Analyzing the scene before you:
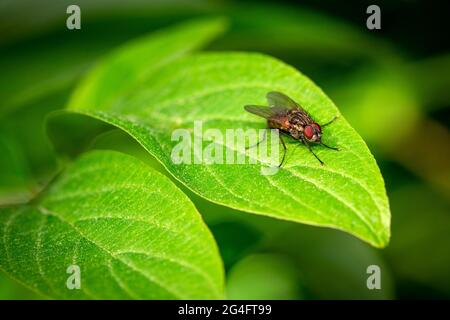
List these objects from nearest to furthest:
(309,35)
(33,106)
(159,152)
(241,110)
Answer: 1. (159,152)
2. (241,110)
3. (33,106)
4. (309,35)

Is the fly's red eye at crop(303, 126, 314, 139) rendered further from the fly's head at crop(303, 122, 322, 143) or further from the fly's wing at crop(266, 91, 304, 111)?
the fly's wing at crop(266, 91, 304, 111)

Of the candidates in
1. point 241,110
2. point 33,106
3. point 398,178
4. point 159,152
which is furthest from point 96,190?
point 398,178

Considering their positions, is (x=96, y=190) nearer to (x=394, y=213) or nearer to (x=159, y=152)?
(x=159, y=152)

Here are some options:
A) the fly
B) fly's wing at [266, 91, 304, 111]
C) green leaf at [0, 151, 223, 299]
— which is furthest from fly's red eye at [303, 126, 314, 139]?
green leaf at [0, 151, 223, 299]

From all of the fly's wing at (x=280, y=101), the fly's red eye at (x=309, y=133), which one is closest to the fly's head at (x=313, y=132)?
the fly's red eye at (x=309, y=133)

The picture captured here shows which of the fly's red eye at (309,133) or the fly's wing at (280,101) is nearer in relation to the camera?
the fly's red eye at (309,133)

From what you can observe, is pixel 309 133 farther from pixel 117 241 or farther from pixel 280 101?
pixel 117 241

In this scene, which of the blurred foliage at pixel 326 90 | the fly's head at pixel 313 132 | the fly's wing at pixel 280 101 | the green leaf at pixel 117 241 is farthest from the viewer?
the blurred foliage at pixel 326 90

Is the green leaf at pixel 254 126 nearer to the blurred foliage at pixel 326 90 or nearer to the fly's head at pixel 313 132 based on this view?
the fly's head at pixel 313 132
